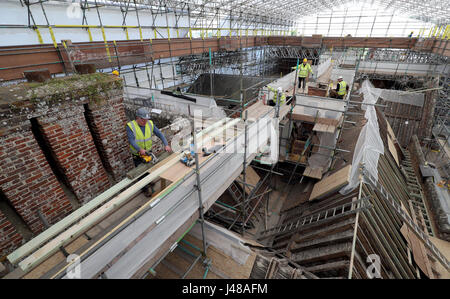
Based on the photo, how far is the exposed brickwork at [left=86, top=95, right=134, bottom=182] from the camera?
13.9ft

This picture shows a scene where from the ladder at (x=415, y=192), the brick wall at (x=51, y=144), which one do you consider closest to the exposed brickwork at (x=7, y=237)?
the brick wall at (x=51, y=144)

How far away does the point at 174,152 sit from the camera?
4711 mm

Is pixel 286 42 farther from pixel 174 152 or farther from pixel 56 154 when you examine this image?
pixel 56 154

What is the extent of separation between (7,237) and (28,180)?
0.89 metres

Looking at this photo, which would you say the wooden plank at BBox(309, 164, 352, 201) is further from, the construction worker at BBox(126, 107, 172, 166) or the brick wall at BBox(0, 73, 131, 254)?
the brick wall at BBox(0, 73, 131, 254)

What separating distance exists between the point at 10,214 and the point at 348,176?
25.7 feet

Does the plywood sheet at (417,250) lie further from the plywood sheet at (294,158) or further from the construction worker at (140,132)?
the construction worker at (140,132)

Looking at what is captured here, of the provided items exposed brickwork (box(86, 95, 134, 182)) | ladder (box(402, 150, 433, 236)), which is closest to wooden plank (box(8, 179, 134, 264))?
exposed brickwork (box(86, 95, 134, 182))

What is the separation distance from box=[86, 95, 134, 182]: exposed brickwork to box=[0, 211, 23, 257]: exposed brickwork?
1.78 m

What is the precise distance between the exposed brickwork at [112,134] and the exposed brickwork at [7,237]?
178 centimetres

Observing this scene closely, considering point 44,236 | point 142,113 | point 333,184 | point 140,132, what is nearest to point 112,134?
point 140,132

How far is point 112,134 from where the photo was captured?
454 centimetres

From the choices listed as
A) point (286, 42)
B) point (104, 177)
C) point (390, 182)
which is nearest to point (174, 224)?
point (104, 177)

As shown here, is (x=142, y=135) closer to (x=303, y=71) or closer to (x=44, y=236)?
(x=44, y=236)
